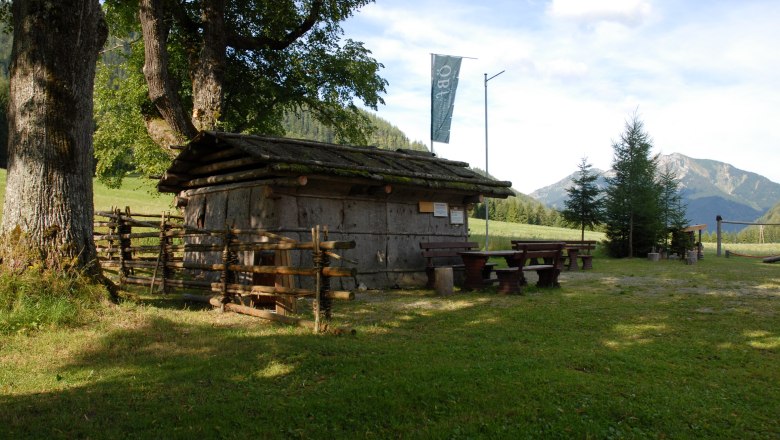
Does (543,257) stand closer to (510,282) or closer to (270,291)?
(510,282)

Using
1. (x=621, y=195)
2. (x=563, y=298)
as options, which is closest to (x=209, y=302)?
(x=563, y=298)

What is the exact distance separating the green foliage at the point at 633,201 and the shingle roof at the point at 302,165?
15.4 metres

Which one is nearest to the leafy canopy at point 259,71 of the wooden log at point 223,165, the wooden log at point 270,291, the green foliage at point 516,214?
the wooden log at point 223,165

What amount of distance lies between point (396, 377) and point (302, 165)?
6.79m

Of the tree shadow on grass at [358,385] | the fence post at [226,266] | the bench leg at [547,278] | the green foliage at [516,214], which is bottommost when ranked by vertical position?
the tree shadow on grass at [358,385]

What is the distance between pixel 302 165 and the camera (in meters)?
11.1

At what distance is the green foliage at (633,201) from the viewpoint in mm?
28328

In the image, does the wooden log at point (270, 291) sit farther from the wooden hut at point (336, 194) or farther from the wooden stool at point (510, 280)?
the wooden stool at point (510, 280)

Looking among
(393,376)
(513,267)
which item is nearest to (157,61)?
(513,267)

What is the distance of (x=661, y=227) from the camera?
28.2 m

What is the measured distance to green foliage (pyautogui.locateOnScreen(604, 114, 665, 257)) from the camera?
28328 millimetres

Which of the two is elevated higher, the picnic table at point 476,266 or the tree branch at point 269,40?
the tree branch at point 269,40

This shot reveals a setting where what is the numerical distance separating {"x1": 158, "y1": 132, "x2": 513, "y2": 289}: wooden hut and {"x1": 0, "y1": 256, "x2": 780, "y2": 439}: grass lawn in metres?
3.57

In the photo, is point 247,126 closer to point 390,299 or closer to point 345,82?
point 345,82
